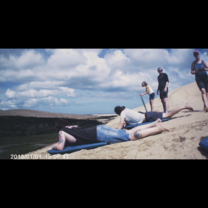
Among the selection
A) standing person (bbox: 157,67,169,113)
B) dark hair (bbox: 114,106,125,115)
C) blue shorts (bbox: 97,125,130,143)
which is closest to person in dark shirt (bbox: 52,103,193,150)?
blue shorts (bbox: 97,125,130,143)

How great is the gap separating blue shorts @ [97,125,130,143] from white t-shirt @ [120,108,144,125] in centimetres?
67

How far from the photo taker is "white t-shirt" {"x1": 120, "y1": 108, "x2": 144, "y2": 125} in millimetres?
4121

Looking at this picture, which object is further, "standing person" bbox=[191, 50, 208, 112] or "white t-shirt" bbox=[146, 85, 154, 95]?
"white t-shirt" bbox=[146, 85, 154, 95]

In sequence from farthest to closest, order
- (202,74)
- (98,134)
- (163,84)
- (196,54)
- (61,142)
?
(163,84), (202,74), (196,54), (98,134), (61,142)

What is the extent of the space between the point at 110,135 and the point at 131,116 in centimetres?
108

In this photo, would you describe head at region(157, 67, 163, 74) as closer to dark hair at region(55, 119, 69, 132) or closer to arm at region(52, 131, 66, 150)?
dark hair at region(55, 119, 69, 132)

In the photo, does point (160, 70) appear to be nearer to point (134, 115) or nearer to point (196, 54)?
point (196, 54)

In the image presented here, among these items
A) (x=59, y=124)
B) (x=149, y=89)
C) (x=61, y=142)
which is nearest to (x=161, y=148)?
(x=61, y=142)

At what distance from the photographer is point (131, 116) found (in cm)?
427

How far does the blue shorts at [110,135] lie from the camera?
3386 millimetres

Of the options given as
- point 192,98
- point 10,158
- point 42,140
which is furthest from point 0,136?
point 192,98

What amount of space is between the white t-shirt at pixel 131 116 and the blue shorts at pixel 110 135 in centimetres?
67

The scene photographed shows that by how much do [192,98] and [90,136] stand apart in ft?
30.1
